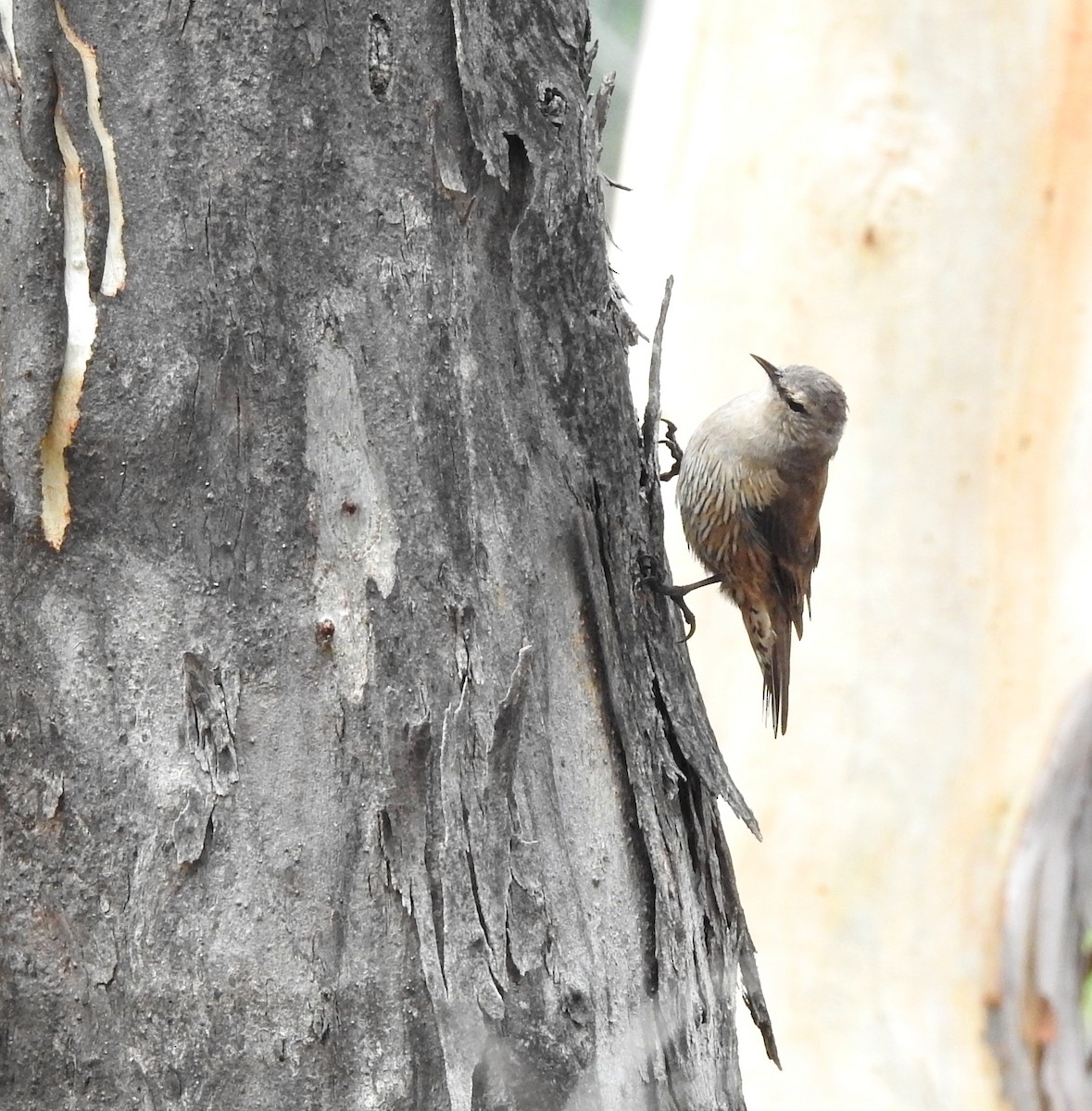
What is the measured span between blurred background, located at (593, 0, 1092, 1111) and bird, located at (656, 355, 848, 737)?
0.36 m

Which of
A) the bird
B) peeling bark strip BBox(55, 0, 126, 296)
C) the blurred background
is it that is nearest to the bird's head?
the bird

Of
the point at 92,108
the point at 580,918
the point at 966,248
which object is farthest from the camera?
the point at 966,248

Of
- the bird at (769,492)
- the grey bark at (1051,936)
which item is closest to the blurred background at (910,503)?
the grey bark at (1051,936)

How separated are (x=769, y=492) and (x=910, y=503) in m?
0.50

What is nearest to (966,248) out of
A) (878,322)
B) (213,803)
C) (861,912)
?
(878,322)

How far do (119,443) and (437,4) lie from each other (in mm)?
521

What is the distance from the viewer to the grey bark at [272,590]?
4.09 ft

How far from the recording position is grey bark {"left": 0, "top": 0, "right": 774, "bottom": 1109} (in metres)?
1.25

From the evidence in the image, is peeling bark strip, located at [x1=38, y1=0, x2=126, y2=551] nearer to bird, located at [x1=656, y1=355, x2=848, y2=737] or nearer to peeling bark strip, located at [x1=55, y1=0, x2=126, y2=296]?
peeling bark strip, located at [x1=55, y1=0, x2=126, y2=296]

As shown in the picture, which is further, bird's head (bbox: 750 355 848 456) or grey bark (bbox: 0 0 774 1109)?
bird's head (bbox: 750 355 848 456)

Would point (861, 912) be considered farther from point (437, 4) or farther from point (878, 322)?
point (437, 4)

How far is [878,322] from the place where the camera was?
2.76 meters

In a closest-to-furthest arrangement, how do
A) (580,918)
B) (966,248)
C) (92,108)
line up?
(92,108)
(580,918)
(966,248)

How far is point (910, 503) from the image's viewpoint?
2.80 m
